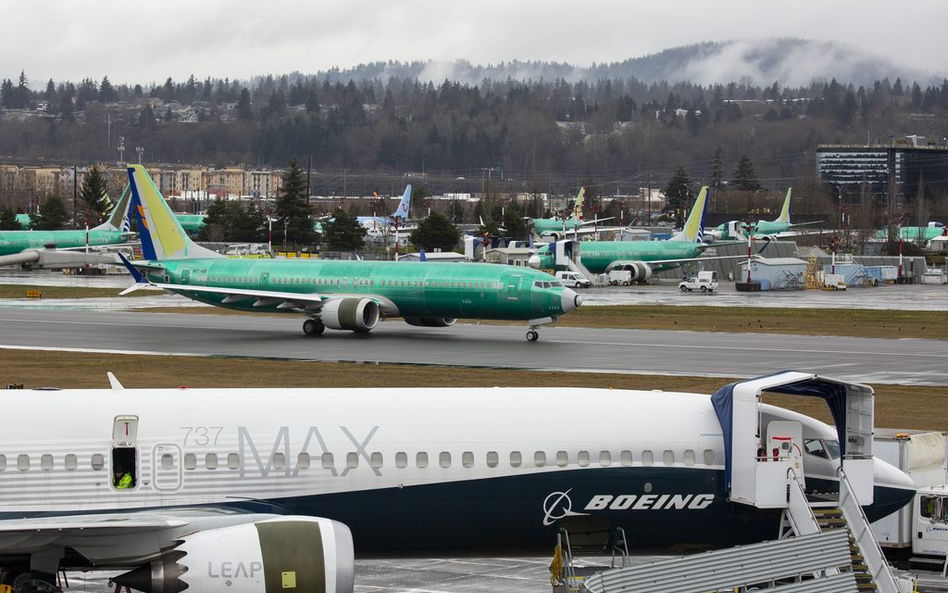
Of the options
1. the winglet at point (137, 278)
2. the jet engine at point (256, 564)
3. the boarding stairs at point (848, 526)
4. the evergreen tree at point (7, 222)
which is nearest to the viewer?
the jet engine at point (256, 564)

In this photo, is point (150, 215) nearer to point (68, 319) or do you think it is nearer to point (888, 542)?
point (68, 319)

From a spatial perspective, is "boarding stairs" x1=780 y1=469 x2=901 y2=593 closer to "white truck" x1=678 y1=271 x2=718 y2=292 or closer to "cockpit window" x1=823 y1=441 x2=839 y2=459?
"cockpit window" x1=823 y1=441 x2=839 y2=459

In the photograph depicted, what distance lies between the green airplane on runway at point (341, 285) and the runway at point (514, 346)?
4.63ft

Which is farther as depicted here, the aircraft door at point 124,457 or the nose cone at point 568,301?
the nose cone at point 568,301

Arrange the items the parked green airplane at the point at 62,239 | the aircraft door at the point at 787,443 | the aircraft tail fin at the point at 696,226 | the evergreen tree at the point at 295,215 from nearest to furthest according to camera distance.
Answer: the aircraft door at the point at 787,443
the aircraft tail fin at the point at 696,226
the parked green airplane at the point at 62,239
the evergreen tree at the point at 295,215

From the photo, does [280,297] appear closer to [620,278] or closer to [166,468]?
[166,468]

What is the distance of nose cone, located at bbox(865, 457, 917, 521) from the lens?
20.7 m

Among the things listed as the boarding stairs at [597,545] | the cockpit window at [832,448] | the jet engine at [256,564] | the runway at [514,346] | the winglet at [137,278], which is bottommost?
the runway at [514,346]

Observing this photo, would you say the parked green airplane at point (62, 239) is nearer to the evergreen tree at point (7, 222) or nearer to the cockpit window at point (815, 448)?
the evergreen tree at point (7, 222)

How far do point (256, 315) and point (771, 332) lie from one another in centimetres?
3301

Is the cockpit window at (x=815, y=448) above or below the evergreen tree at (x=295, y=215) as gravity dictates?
below

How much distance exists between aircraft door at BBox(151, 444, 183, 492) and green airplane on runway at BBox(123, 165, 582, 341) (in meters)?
43.8

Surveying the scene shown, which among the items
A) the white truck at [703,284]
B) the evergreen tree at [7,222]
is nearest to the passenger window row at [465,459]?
the white truck at [703,284]

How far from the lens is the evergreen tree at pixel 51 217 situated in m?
173
